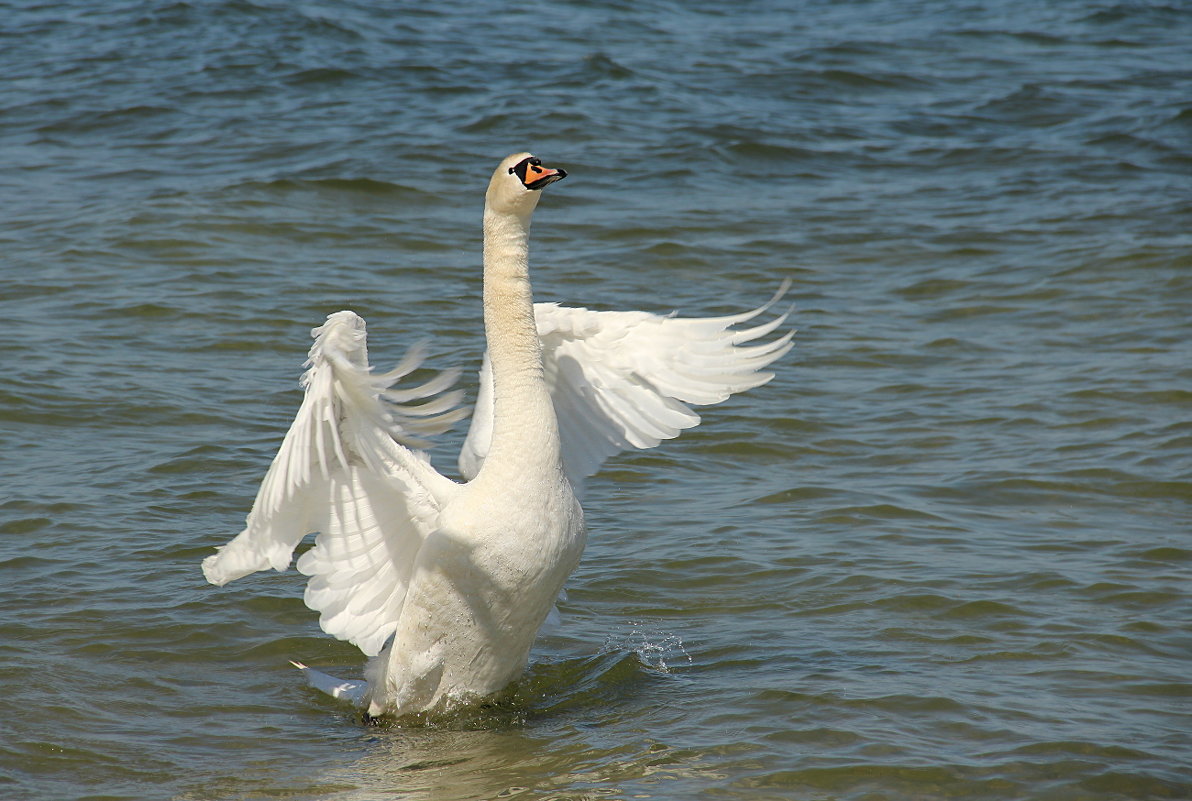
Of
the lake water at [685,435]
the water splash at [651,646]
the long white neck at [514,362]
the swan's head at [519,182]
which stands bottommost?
the water splash at [651,646]

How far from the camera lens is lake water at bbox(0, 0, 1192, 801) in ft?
18.1

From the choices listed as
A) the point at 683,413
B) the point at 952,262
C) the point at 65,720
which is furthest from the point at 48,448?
the point at 952,262

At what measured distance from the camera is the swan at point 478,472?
5.08m

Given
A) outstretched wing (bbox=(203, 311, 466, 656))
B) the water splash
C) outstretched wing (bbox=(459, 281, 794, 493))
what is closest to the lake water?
the water splash

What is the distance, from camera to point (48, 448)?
8.34 metres

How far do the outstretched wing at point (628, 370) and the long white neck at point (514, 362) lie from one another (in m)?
0.43

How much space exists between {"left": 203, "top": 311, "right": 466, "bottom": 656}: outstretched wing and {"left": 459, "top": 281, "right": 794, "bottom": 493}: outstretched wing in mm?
553

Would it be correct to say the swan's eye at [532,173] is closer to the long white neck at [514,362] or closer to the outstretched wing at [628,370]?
the long white neck at [514,362]

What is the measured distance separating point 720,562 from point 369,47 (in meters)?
13.3

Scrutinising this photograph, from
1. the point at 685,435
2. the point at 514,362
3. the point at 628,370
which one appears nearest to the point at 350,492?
the point at 514,362

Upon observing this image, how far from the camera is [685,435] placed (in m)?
9.15

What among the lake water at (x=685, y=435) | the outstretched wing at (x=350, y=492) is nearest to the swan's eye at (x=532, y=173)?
the outstretched wing at (x=350, y=492)

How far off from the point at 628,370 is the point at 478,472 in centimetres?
83

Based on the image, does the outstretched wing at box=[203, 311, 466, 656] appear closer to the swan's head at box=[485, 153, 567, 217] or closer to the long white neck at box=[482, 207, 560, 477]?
the long white neck at box=[482, 207, 560, 477]
